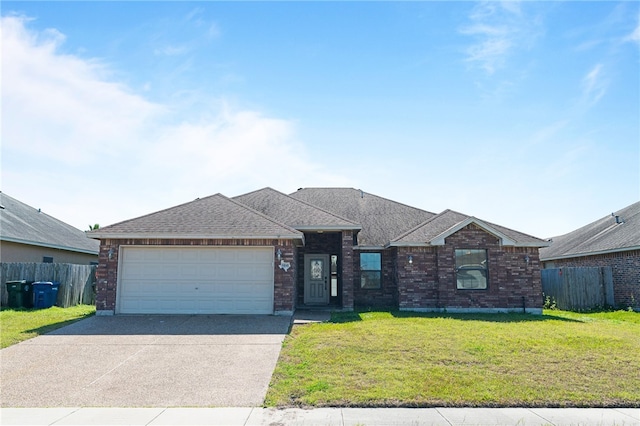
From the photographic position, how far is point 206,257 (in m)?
13.4

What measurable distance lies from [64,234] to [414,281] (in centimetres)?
1841

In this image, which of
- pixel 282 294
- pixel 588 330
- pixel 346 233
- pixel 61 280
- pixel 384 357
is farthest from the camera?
pixel 61 280

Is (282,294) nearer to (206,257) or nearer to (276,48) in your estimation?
(206,257)

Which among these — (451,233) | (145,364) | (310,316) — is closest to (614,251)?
(451,233)

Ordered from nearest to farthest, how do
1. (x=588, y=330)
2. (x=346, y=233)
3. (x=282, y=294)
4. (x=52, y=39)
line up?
(x=52, y=39) < (x=588, y=330) < (x=282, y=294) < (x=346, y=233)

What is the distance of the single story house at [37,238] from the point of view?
17.2 meters

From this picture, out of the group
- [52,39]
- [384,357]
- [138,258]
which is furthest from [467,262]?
[52,39]

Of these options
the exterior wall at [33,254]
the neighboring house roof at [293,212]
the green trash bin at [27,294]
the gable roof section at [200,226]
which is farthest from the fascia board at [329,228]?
the exterior wall at [33,254]

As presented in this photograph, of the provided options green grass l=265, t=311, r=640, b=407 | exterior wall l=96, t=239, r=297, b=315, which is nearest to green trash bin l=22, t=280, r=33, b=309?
exterior wall l=96, t=239, r=297, b=315

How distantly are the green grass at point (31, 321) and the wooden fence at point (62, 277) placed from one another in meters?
0.84

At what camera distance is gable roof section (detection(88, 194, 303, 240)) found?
1302 centimetres

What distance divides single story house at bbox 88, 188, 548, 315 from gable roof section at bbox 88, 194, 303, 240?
32 mm

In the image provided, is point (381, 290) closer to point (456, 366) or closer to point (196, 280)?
point (196, 280)

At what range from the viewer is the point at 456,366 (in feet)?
25.1
